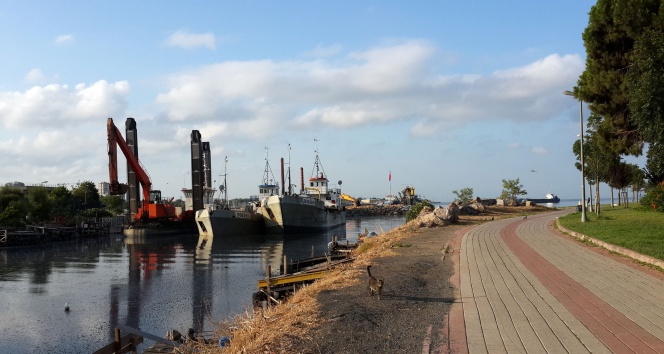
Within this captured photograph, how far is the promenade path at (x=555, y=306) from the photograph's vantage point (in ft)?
21.4

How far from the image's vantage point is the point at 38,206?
68062 mm

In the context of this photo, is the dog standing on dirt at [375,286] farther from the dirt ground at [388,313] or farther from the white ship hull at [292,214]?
the white ship hull at [292,214]

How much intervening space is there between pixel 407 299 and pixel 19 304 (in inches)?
721

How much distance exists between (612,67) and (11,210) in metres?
59.9

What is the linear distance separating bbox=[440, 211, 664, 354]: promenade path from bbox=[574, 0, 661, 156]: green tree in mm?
7010

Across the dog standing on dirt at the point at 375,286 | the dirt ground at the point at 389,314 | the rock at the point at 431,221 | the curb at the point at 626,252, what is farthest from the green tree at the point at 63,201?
the dog standing on dirt at the point at 375,286

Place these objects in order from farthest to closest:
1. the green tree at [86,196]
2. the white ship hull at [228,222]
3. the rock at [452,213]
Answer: the green tree at [86,196] < the white ship hull at [228,222] < the rock at [452,213]

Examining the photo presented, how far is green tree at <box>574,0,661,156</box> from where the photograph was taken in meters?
18.1

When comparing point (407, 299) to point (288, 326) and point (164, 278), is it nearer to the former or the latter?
point (288, 326)

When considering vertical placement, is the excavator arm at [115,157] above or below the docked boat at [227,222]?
above

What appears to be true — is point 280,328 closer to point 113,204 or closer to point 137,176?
point 137,176

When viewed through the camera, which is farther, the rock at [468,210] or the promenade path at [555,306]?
the rock at [468,210]

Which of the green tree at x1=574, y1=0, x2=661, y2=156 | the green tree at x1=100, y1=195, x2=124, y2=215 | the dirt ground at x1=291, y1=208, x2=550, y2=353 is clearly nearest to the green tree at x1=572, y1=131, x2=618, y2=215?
the green tree at x1=574, y1=0, x2=661, y2=156

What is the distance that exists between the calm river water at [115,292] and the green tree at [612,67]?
15.0 meters
